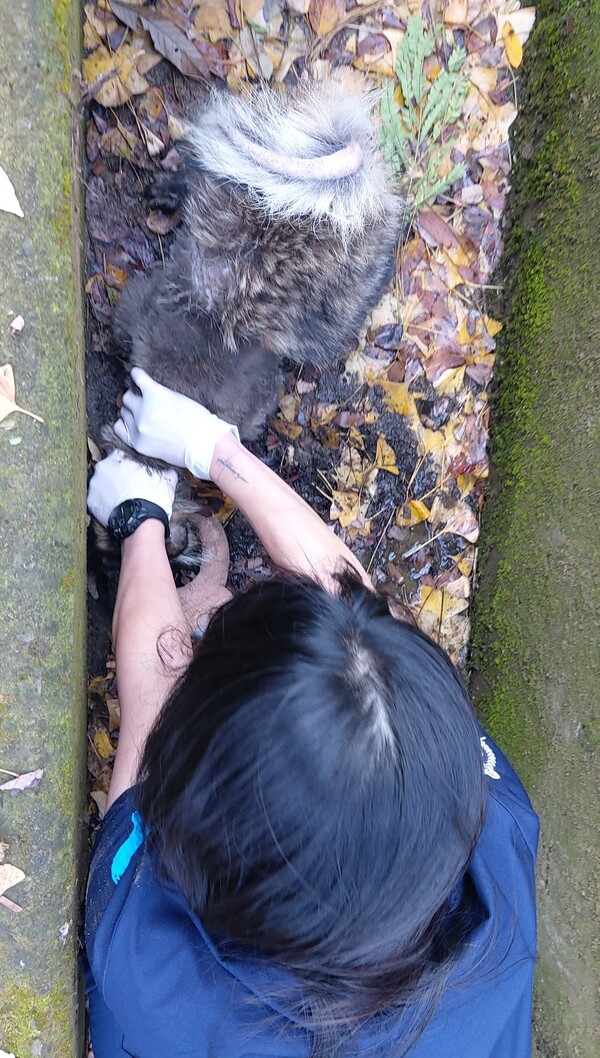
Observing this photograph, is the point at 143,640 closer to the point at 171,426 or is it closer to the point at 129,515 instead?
the point at 129,515

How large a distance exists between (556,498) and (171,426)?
1.31m

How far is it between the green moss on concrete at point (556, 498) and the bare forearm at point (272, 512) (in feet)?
2.36

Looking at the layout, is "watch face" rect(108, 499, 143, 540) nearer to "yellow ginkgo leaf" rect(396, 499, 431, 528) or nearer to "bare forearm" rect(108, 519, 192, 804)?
"bare forearm" rect(108, 519, 192, 804)

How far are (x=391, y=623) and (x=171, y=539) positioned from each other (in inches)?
46.2

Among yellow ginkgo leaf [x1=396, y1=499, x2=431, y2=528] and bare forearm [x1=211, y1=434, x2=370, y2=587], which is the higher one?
bare forearm [x1=211, y1=434, x2=370, y2=587]

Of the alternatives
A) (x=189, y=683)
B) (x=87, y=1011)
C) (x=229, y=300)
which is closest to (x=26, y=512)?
(x=189, y=683)

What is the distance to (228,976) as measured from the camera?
1363mm

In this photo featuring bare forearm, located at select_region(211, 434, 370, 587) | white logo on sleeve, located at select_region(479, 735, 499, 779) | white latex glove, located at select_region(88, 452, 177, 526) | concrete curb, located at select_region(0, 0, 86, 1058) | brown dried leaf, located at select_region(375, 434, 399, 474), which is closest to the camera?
concrete curb, located at select_region(0, 0, 86, 1058)

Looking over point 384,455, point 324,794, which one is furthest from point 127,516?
point 324,794

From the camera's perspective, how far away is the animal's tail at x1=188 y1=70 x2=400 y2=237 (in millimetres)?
1650

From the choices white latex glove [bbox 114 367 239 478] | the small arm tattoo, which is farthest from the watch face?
the small arm tattoo

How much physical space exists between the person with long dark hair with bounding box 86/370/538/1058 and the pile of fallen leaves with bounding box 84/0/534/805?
3.23 ft

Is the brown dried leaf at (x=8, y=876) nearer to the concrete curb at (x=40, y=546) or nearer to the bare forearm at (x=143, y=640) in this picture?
the concrete curb at (x=40, y=546)

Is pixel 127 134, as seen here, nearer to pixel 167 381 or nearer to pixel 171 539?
pixel 167 381
